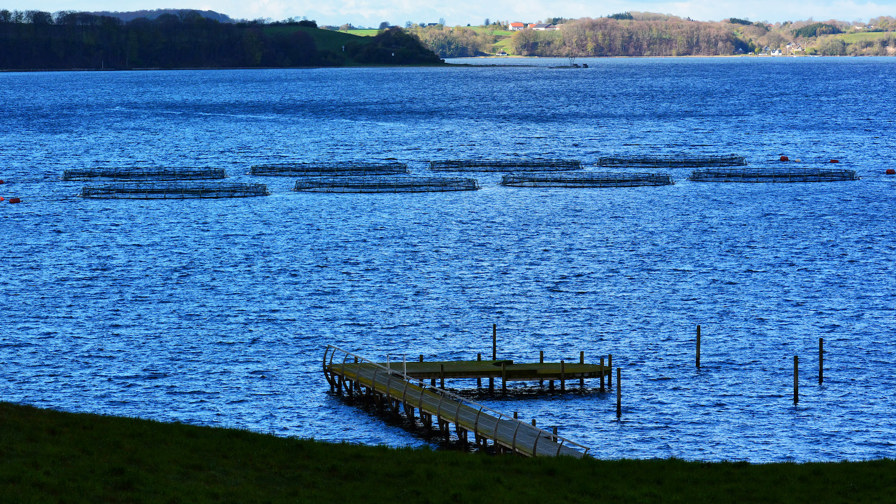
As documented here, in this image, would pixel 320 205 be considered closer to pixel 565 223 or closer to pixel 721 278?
pixel 565 223

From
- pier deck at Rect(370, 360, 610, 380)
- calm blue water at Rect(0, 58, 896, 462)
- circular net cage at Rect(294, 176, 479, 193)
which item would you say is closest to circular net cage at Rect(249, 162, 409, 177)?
circular net cage at Rect(294, 176, 479, 193)

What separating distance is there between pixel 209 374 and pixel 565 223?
72.9 m

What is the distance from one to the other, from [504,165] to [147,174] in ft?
205

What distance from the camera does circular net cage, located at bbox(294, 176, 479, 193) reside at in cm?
16675

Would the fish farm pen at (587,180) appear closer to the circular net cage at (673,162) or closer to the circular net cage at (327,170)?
the circular net cage at (673,162)

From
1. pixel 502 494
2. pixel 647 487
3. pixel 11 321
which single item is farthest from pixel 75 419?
pixel 11 321

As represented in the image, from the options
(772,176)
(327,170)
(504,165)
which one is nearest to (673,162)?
(772,176)

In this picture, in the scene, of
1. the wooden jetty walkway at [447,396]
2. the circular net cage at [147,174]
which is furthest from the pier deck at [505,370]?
the circular net cage at [147,174]

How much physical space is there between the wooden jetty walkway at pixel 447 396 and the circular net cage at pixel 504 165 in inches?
4557

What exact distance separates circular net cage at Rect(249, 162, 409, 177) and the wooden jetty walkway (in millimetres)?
108826

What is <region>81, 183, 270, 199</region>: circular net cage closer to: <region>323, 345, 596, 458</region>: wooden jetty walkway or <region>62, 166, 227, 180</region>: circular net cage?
<region>62, 166, 227, 180</region>: circular net cage

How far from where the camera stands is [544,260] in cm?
11244

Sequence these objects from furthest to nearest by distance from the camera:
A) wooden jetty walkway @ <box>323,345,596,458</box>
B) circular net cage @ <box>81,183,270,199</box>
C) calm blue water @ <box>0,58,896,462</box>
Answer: circular net cage @ <box>81,183,270,199</box>, calm blue water @ <box>0,58,896,462</box>, wooden jetty walkway @ <box>323,345,596,458</box>

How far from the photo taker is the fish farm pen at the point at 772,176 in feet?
580
